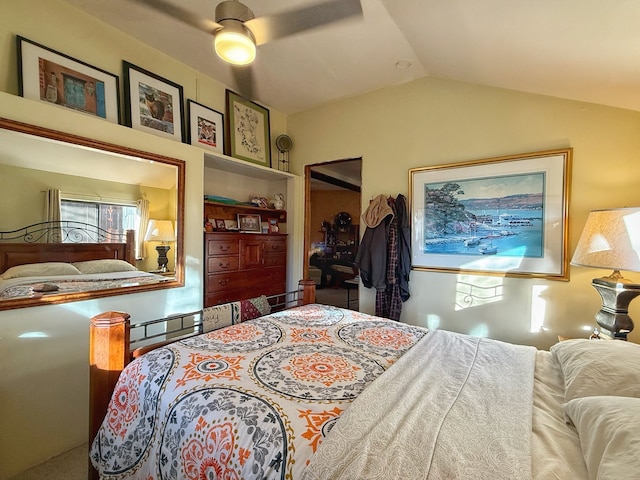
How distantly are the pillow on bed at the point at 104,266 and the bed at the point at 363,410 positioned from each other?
927 millimetres

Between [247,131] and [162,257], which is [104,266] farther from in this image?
[247,131]

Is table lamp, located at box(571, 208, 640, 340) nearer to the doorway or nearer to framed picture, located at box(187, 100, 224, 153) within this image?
framed picture, located at box(187, 100, 224, 153)

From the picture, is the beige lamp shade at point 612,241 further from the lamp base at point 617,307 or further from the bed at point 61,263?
the bed at point 61,263

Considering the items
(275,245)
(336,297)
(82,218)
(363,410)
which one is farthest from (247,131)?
(336,297)

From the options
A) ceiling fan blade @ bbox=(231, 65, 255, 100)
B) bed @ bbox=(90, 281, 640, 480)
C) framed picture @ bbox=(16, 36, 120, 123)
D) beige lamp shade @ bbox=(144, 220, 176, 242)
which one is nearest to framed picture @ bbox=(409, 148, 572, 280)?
bed @ bbox=(90, 281, 640, 480)

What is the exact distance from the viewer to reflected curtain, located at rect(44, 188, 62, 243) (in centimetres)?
181

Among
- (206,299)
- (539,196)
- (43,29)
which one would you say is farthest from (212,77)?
(539,196)

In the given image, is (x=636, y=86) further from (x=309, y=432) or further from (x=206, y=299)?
(x=206, y=299)

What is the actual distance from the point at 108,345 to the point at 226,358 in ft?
1.67

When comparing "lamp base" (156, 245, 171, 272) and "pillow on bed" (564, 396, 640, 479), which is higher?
"lamp base" (156, 245, 171, 272)

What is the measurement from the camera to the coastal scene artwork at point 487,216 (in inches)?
90.0

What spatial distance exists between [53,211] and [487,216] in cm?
312

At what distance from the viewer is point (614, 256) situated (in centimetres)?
159

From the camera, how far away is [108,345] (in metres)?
1.28
